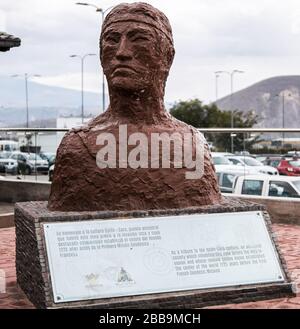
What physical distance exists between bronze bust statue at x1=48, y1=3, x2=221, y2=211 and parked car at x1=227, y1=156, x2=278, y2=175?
15.4 feet

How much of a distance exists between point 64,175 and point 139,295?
145cm

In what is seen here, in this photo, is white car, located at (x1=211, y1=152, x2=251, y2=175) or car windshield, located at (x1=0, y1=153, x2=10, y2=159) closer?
white car, located at (x1=211, y1=152, x2=251, y2=175)

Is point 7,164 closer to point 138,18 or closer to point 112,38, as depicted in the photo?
point 112,38

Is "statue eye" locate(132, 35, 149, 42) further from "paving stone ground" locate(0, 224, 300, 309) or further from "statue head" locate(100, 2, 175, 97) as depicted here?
"paving stone ground" locate(0, 224, 300, 309)

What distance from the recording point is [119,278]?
525cm

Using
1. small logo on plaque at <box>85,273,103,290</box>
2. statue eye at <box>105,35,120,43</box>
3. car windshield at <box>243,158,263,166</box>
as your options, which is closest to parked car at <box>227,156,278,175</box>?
car windshield at <box>243,158,263,166</box>

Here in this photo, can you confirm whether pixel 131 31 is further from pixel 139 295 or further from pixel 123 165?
pixel 139 295

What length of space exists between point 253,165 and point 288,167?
0.55 meters

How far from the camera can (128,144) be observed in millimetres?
6109
